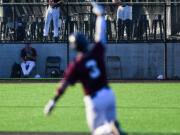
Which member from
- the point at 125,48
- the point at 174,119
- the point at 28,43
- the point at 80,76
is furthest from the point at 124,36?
the point at 80,76

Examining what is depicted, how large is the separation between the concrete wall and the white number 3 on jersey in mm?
15953

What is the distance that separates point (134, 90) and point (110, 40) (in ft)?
17.3

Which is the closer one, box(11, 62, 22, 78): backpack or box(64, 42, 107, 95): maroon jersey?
box(64, 42, 107, 95): maroon jersey

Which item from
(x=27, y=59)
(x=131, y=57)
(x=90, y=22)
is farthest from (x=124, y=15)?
(x=27, y=59)

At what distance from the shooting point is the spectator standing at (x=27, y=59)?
23.9 metres

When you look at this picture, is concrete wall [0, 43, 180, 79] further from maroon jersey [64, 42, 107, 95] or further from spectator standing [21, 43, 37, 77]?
maroon jersey [64, 42, 107, 95]

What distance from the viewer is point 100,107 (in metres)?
8.06

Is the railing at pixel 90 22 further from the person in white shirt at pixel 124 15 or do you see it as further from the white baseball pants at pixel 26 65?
the white baseball pants at pixel 26 65

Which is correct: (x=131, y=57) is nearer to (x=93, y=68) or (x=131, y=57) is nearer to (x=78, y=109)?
(x=78, y=109)

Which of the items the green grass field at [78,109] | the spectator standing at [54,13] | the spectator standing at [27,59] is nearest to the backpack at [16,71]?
the spectator standing at [27,59]

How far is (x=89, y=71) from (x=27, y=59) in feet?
52.7

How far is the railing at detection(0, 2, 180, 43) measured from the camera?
24281 mm

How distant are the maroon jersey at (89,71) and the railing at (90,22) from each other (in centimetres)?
1591

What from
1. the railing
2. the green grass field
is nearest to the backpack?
the railing
